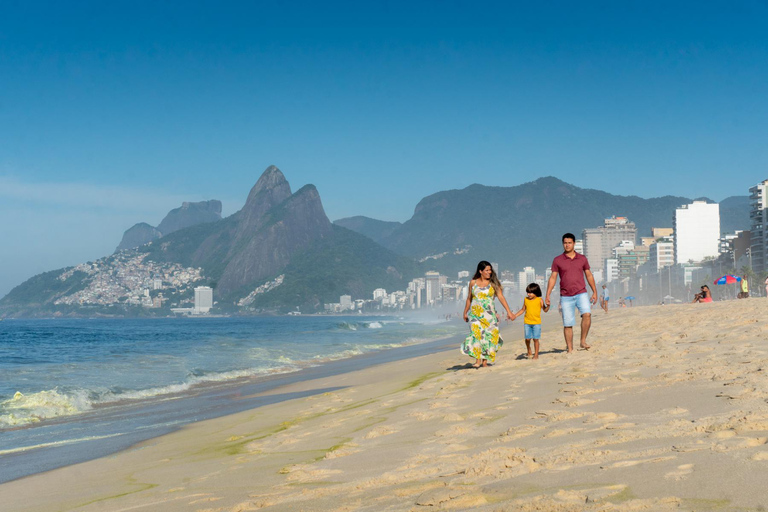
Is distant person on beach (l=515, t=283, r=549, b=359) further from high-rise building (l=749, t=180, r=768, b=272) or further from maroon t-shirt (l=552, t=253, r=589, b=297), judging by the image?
high-rise building (l=749, t=180, r=768, b=272)

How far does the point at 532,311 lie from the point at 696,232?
160449mm

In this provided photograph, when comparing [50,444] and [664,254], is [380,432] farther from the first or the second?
[664,254]

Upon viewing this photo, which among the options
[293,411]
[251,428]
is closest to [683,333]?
[293,411]

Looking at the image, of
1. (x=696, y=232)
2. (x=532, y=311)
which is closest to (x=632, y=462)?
(x=532, y=311)

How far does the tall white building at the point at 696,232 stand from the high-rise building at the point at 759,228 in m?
34.1

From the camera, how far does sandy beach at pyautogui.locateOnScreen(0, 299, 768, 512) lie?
10.5 ft

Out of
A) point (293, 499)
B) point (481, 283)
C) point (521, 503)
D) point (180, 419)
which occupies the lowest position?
point (180, 419)

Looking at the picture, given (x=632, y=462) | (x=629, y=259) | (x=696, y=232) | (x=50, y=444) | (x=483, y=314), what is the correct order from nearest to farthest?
(x=632, y=462) → (x=50, y=444) → (x=483, y=314) → (x=696, y=232) → (x=629, y=259)

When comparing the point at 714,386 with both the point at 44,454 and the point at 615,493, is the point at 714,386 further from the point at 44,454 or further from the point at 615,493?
the point at 44,454

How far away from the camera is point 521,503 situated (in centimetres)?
309

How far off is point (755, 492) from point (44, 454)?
7491mm

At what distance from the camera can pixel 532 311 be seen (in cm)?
1058

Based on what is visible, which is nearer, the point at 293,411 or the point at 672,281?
the point at 293,411

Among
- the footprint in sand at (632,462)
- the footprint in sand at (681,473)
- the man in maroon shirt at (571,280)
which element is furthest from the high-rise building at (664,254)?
the footprint in sand at (681,473)
